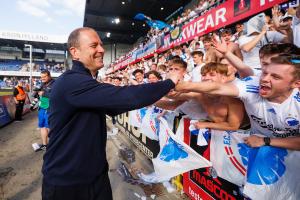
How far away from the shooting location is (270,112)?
82.9 inches

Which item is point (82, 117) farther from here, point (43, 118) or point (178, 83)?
point (43, 118)

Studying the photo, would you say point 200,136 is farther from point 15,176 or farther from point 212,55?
point 15,176

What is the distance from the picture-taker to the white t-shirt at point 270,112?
2013 millimetres

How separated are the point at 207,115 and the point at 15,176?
153 inches

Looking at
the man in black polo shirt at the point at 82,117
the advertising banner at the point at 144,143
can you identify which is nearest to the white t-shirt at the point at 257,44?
the advertising banner at the point at 144,143

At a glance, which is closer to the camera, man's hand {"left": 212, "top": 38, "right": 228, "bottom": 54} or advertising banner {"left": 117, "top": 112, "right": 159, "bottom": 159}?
man's hand {"left": 212, "top": 38, "right": 228, "bottom": 54}

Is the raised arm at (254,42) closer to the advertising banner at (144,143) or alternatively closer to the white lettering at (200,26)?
the advertising banner at (144,143)

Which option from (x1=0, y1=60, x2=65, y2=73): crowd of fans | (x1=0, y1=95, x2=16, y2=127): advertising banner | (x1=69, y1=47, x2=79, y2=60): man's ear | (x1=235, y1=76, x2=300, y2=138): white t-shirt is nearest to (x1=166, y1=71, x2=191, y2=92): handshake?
(x1=235, y1=76, x2=300, y2=138): white t-shirt

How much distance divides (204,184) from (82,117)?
83.6 inches

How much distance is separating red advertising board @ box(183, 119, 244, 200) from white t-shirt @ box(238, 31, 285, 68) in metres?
2.08

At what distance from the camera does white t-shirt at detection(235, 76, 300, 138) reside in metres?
2.01

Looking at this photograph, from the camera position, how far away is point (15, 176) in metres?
4.69

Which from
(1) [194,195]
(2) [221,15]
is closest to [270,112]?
(1) [194,195]

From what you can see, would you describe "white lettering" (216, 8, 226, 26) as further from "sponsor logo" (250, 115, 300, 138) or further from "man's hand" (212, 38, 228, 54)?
"sponsor logo" (250, 115, 300, 138)
